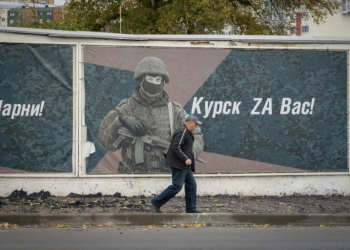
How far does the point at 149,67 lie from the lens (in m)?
12.1

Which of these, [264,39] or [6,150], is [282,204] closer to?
[264,39]

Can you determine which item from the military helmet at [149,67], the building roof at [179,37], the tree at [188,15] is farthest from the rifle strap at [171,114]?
the tree at [188,15]

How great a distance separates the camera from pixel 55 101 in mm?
11969

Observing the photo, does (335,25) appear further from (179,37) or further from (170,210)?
(170,210)

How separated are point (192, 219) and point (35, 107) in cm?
405

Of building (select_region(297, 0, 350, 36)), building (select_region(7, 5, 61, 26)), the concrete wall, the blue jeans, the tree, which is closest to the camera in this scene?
the blue jeans

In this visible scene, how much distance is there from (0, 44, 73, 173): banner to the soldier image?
0.89m

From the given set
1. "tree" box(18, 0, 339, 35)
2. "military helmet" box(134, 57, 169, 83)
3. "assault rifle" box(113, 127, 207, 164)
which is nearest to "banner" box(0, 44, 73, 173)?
"assault rifle" box(113, 127, 207, 164)

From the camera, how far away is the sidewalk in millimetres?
9992

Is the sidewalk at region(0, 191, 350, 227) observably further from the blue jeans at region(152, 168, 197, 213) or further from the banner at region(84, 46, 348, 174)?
the banner at region(84, 46, 348, 174)

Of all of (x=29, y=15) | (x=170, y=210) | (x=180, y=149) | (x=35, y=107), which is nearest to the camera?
(x=180, y=149)

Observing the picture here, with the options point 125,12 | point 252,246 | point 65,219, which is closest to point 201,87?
point 65,219

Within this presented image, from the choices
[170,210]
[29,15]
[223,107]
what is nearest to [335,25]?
[29,15]

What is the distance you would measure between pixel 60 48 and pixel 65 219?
371cm
